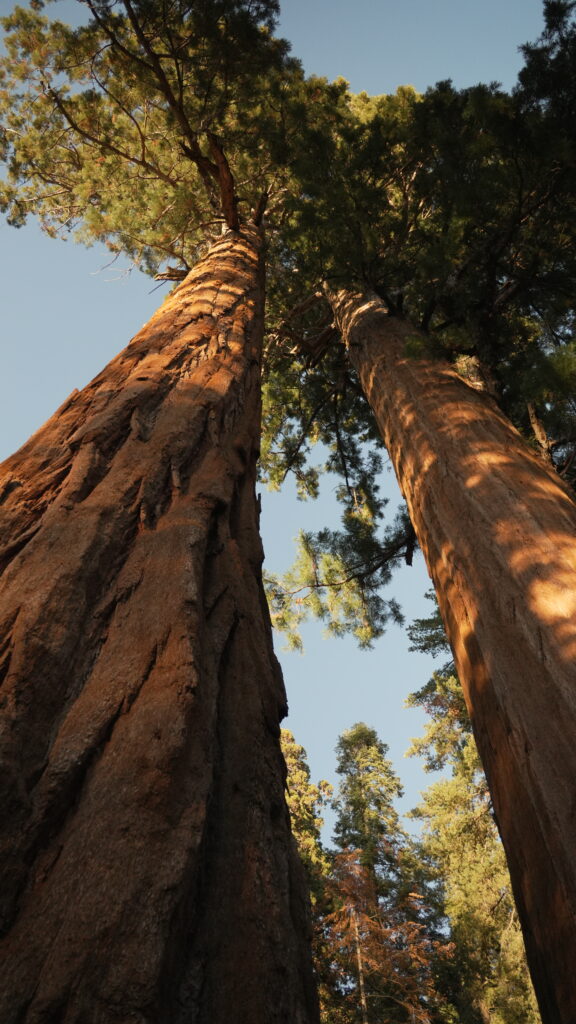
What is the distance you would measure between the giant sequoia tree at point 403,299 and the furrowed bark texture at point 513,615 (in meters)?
0.01

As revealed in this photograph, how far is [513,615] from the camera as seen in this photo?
2.30 m

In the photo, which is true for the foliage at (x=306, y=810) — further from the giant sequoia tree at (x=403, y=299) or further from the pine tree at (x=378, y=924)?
the giant sequoia tree at (x=403, y=299)

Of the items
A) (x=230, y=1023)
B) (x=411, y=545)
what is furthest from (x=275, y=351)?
(x=230, y=1023)

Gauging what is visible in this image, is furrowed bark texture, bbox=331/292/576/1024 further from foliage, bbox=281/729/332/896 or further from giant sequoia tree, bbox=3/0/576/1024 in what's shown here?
foliage, bbox=281/729/332/896

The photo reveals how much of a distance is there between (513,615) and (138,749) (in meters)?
1.72

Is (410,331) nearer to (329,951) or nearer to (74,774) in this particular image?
(74,774)

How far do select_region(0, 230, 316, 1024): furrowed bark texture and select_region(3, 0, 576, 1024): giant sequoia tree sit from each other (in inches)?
0.7

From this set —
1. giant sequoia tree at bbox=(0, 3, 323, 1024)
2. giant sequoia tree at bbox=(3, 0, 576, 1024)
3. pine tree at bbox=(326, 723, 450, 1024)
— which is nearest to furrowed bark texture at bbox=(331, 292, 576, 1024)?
giant sequoia tree at bbox=(3, 0, 576, 1024)

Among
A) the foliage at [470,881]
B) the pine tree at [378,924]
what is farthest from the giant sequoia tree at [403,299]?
the foliage at [470,881]

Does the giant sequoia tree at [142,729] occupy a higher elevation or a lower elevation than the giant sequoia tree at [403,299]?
lower

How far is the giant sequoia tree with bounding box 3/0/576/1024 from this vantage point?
6.03 feet

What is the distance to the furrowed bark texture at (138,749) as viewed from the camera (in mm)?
784

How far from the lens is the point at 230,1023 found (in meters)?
0.83

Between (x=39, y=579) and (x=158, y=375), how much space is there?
4.02 feet
